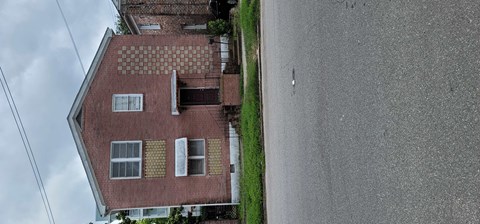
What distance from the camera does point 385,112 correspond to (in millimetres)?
5383

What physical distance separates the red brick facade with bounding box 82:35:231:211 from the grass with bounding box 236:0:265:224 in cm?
183

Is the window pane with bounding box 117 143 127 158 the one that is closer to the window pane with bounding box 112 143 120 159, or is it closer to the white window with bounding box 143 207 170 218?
the window pane with bounding box 112 143 120 159

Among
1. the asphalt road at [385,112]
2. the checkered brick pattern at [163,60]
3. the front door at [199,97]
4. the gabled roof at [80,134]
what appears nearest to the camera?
the asphalt road at [385,112]

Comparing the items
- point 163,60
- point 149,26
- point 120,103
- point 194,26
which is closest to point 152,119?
point 120,103

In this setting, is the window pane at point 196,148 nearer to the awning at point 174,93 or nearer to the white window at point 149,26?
the awning at point 174,93

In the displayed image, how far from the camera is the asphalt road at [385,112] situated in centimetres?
405

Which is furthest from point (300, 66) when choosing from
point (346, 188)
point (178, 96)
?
point (178, 96)

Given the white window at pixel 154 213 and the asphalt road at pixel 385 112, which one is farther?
the white window at pixel 154 213

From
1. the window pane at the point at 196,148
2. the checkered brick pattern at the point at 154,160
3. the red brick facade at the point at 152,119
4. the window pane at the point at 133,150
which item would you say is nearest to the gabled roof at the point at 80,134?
the red brick facade at the point at 152,119

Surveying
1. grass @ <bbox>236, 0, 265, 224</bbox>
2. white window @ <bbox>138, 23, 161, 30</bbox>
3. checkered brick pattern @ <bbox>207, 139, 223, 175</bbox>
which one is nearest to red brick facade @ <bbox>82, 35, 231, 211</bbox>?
checkered brick pattern @ <bbox>207, 139, 223, 175</bbox>

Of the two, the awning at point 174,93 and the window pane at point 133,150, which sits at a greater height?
the awning at point 174,93

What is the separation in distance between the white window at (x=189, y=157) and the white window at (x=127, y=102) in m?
1.93

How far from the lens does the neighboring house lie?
834 inches

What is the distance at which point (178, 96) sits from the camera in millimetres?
17406
